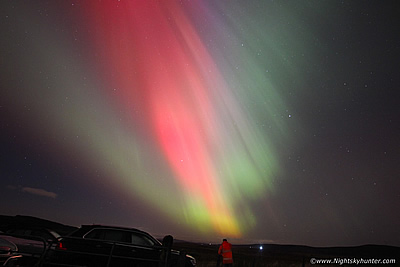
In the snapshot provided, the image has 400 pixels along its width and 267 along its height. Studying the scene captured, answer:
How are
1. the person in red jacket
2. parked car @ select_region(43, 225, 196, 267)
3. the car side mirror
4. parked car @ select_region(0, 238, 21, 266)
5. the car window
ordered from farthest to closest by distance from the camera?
the person in red jacket, the car window, parked car @ select_region(43, 225, 196, 267), parked car @ select_region(0, 238, 21, 266), the car side mirror

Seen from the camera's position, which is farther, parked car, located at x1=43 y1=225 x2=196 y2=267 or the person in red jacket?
the person in red jacket

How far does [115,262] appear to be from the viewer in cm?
909

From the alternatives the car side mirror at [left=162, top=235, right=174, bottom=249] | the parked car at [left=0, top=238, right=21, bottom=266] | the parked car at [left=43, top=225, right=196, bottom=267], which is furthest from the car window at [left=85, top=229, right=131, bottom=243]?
the car side mirror at [left=162, top=235, right=174, bottom=249]

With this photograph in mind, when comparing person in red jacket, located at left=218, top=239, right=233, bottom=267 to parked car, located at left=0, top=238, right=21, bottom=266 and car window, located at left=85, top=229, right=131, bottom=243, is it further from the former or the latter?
parked car, located at left=0, top=238, right=21, bottom=266

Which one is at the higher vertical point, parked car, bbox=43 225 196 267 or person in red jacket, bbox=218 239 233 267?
person in red jacket, bbox=218 239 233 267

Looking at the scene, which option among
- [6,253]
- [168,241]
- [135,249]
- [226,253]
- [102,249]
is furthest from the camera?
[226,253]

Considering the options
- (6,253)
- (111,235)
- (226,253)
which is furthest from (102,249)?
Result: (226,253)

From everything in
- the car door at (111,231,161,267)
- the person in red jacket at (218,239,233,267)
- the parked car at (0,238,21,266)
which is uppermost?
the person in red jacket at (218,239,233,267)

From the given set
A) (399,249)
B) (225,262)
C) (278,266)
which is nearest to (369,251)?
(399,249)

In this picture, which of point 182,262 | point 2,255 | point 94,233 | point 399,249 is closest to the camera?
point 182,262

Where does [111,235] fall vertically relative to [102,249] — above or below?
above

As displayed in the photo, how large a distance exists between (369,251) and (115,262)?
8779 inches

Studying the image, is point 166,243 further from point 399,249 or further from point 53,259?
point 399,249

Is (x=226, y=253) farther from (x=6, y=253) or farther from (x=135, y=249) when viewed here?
(x=6, y=253)
